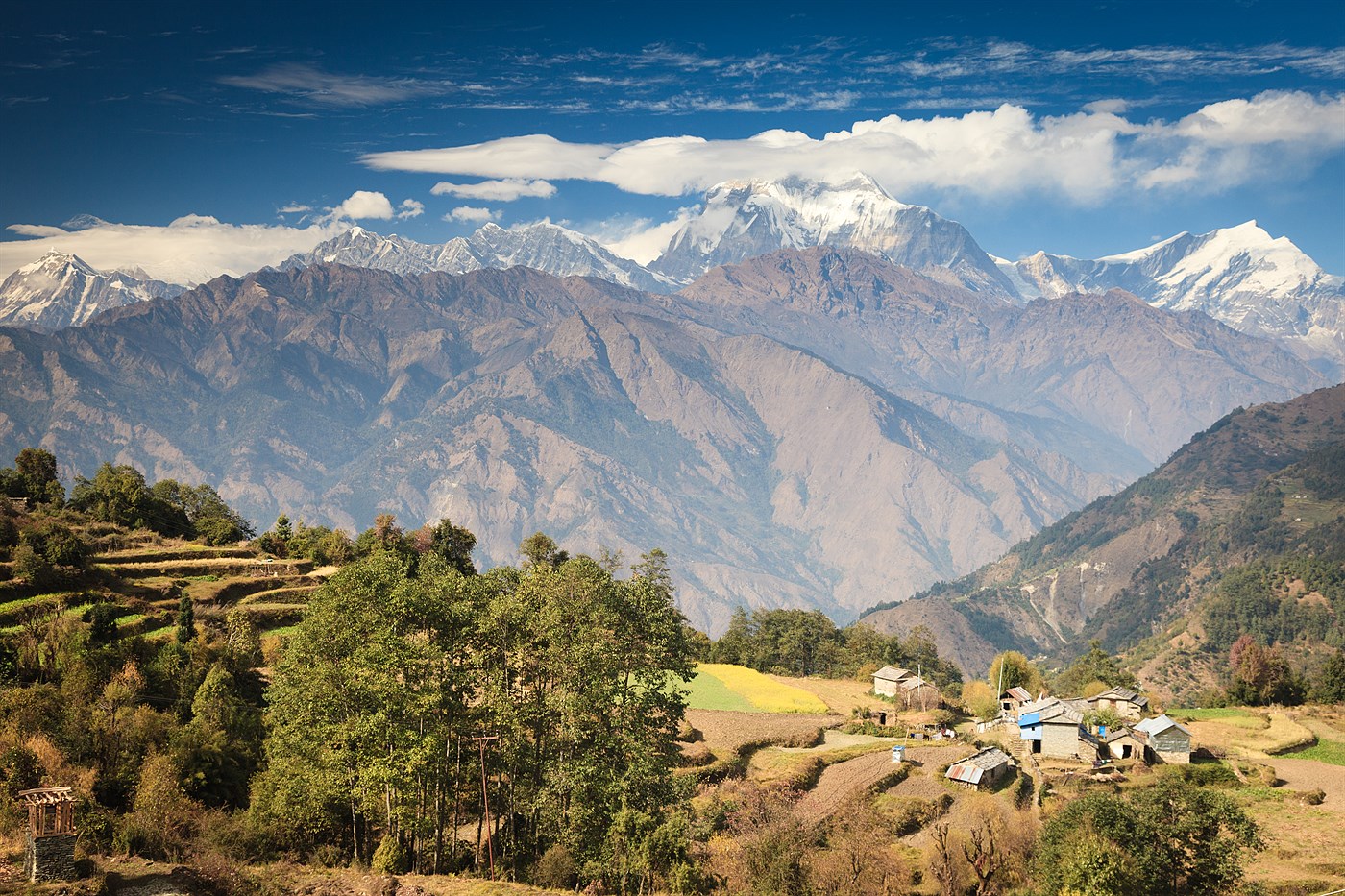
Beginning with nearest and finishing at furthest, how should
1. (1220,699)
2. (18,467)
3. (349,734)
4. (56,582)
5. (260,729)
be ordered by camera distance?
(349,734) < (260,729) < (56,582) < (18,467) < (1220,699)

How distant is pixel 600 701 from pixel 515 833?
282 inches

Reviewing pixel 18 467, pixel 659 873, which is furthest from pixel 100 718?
pixel 18 467

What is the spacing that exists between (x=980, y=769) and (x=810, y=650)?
76431 mm

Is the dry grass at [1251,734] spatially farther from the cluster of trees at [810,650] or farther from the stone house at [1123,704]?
the cluster of trees at [810,650]

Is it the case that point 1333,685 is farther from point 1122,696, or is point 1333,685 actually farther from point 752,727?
point 752,727

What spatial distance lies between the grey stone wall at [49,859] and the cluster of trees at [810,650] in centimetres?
9066

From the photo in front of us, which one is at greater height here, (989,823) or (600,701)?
(600,701)

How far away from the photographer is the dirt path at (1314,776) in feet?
195

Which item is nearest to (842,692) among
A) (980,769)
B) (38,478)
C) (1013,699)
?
(1013,699)

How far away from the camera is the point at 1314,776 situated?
6525 centimetres

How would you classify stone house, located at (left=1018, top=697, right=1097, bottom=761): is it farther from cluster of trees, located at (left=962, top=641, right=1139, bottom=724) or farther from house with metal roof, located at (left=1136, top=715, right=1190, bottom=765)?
cluster of trees, located at (left=962, top=641, right=1139, bottom=724)

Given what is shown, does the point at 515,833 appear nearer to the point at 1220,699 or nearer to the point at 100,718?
the point at 100,718

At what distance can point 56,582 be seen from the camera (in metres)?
58.7

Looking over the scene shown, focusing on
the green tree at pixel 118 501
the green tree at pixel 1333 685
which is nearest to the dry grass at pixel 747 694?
the green tree at pixel 118 501
